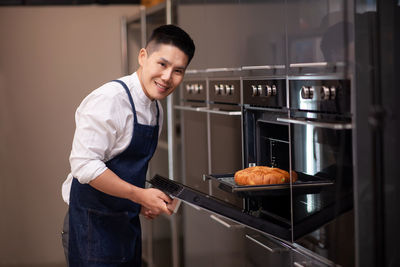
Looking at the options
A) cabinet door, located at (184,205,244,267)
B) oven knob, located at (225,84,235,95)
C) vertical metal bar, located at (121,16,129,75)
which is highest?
vertical metal bar, located at (121,16,129,75)

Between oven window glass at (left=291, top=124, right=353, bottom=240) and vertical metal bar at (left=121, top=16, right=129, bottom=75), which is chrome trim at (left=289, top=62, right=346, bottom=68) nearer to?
oven window glass at (left=291, top=124, right=353, bottom=240)

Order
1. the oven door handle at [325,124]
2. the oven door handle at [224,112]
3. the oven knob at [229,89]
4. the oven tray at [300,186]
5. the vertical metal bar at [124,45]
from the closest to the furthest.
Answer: the oven door handle at [325,124], the oven tray at [300,186], the oven door handle at [224,112], the oven knob at [229,89], the vertical metal bar at [124,45]

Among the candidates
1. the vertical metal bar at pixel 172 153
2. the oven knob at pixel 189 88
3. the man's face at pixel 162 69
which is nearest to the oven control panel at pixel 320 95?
the man's face at pixel 162 69

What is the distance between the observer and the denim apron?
202 cm

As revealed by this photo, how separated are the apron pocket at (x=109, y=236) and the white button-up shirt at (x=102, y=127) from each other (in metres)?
0.22

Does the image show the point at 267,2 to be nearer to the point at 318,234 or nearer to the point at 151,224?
the point at 318,234

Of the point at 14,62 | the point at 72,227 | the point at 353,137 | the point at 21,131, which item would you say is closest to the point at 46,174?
the point at 21,131

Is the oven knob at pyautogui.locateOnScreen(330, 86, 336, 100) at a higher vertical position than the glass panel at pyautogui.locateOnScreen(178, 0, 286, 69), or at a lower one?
lower

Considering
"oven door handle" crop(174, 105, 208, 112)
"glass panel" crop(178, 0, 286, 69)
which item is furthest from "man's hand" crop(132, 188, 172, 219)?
"oven door handle" crop(174, 105, 208, 112)

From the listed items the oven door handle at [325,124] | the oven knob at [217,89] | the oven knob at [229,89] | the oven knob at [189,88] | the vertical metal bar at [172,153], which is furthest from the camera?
the vertical metal bar at [172,153]

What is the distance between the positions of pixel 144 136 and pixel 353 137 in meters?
0.79

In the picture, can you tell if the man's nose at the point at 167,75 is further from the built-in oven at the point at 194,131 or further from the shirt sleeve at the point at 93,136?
the built-in oven at the point at 194,131

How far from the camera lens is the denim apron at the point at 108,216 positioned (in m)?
2.02

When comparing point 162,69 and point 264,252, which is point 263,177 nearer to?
point 264,252
